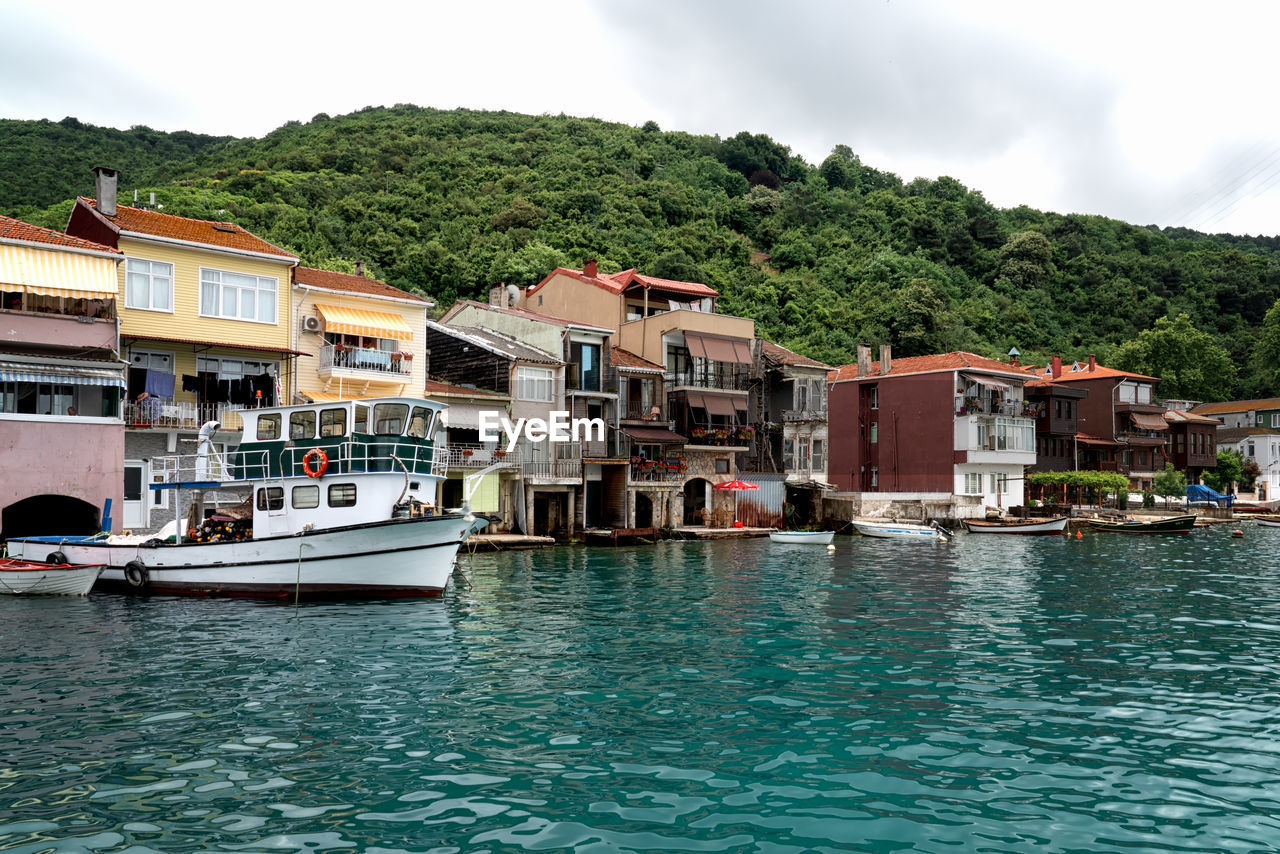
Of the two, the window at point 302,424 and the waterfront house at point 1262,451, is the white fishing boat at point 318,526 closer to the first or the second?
the window at point 302,424

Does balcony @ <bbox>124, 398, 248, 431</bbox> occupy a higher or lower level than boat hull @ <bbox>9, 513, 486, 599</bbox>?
higher

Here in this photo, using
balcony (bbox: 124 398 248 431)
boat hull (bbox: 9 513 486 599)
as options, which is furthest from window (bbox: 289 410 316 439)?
balcony (bbox: 124 398 248 431)

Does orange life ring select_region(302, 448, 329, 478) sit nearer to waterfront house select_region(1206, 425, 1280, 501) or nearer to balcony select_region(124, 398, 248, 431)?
balcony select_region(124, 398, 248, 431)

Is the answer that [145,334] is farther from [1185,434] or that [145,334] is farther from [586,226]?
[1185,434]

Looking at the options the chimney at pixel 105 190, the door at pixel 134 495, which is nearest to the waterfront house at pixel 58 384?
the door at pixel 134 495

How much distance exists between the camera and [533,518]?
145 feet

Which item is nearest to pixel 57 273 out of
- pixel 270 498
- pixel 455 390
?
pixel 270 498

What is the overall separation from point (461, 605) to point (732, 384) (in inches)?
1287

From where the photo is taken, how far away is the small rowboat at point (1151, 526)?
5416 cm

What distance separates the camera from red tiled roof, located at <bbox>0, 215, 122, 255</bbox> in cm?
3023

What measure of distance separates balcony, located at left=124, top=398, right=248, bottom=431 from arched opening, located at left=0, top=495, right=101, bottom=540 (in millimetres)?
3277

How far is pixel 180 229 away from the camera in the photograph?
118 ft

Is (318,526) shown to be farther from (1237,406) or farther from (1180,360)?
(1180,360)

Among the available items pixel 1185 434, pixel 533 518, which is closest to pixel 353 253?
pixel 533 518
